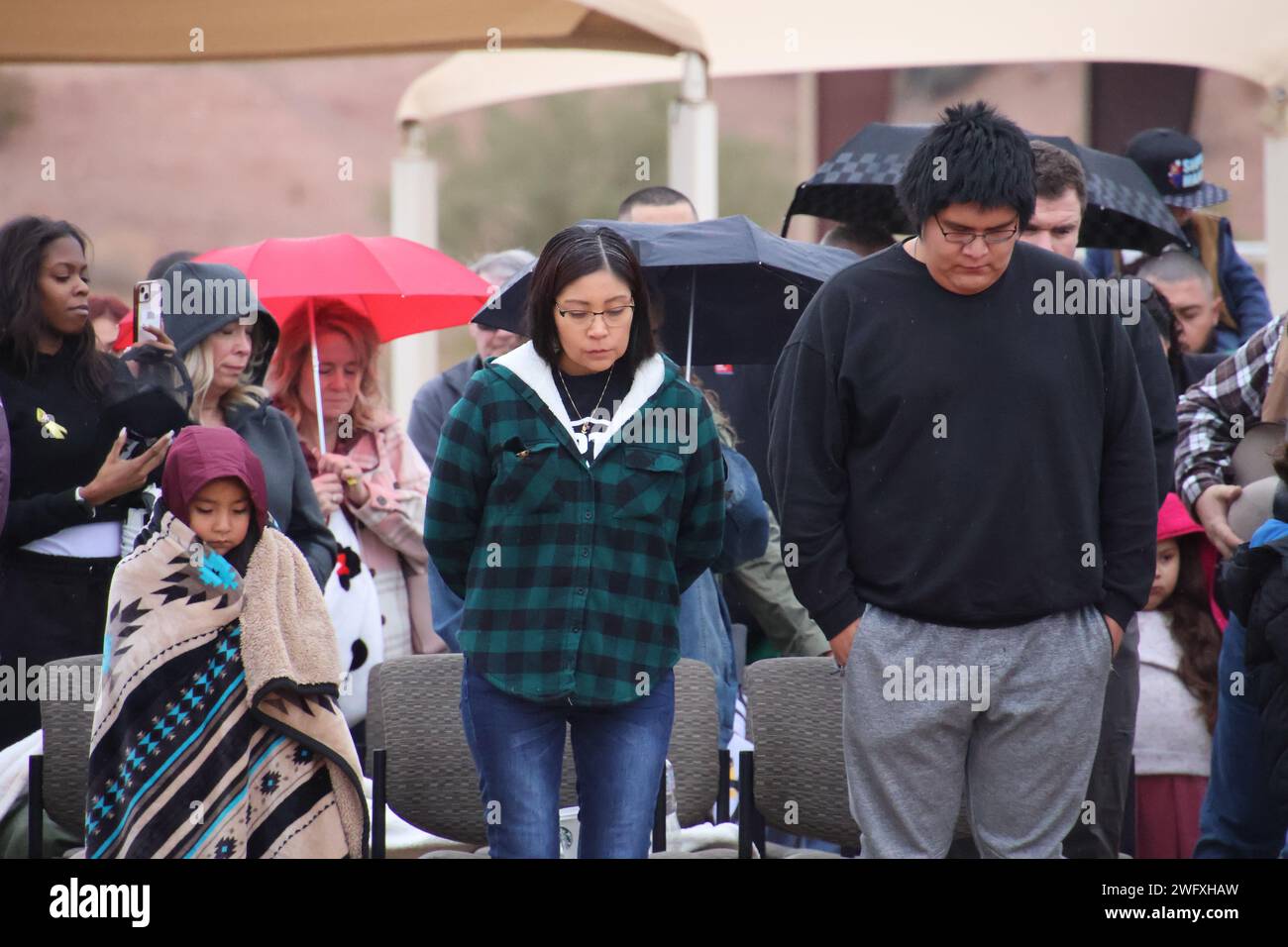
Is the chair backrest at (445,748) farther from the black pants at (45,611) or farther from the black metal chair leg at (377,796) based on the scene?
the black pants at (45,611)

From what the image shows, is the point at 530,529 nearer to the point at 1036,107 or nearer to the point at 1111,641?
the point at 1111,641

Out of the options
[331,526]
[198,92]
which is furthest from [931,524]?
[198,92]

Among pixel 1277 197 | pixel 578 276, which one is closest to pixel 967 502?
pixel 578 276

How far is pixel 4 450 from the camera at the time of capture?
179 inches

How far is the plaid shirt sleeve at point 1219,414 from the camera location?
4.91 metres

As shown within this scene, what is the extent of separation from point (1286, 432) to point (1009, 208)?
1.64 metres

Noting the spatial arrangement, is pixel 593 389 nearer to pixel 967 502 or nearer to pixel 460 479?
pixel 460 479

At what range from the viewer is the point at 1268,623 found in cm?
409

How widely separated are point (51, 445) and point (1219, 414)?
3.23 m

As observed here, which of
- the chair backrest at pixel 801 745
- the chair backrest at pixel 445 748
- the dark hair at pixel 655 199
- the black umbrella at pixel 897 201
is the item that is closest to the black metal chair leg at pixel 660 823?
the chair backrest at pixel 445 748

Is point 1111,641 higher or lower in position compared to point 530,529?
lower

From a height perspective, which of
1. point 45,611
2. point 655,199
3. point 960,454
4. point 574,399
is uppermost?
point 655,199
